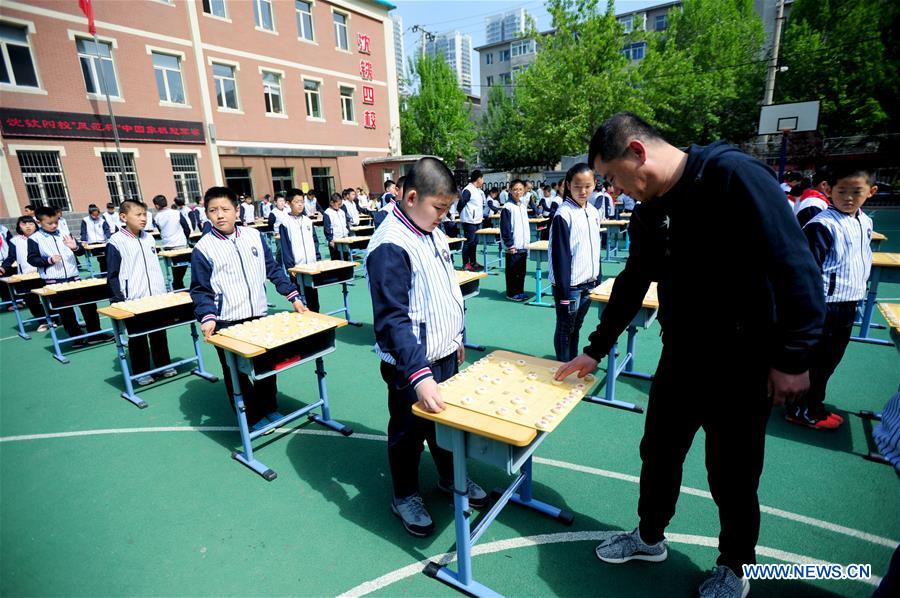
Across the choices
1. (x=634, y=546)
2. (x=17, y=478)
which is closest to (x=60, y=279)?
(x=17, y=478)

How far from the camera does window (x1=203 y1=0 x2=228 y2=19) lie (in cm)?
1761

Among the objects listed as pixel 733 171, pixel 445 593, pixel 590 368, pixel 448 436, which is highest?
pixel 733 171

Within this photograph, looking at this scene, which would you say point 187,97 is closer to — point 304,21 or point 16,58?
point 16,58

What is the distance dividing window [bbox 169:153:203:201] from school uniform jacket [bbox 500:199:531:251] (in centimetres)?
1503

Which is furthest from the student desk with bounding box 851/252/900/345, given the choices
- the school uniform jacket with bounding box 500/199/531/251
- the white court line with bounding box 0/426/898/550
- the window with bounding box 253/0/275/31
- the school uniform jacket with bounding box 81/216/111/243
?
the window with bounding box 253/0/275/31

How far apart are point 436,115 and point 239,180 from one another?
693 inches

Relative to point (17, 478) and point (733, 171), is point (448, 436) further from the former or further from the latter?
point (17, 478)

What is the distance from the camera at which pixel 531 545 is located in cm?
266

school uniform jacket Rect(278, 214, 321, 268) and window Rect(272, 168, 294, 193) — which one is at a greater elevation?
window Rect(272, 168, 294, 193)

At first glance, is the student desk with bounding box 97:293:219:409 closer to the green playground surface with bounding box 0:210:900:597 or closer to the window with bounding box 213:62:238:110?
the green playground surface with bounding box 0:210:900:597

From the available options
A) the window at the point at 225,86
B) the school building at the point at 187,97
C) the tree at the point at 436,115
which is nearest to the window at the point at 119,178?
the school building at the point at 187,97

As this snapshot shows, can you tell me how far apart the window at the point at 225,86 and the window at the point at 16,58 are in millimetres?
5692

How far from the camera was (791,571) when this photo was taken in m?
2.41

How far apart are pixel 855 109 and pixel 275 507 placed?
95.1 feet
